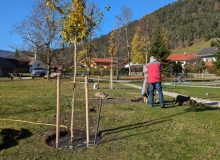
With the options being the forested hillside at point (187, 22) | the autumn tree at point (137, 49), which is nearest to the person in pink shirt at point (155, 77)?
the autumn tree at point (137, 49)

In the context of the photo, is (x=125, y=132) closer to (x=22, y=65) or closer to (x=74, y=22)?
(x=74, y=22)

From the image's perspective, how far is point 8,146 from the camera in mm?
5484

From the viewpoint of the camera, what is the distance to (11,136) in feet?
19.4

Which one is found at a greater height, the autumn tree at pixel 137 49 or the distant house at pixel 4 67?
the autumn tree at pixel 137 49

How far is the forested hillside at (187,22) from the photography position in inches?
4793

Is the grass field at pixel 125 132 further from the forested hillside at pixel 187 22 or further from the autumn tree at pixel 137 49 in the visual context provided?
the forested hillside at pixel 187 22

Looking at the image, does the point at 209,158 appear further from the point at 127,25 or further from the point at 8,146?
the point at 127,25

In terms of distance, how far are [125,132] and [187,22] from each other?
14652 cm

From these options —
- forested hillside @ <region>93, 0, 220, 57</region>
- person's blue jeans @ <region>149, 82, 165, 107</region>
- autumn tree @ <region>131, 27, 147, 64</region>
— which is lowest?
person's blue jeans @ <region>149, 82, 165, 107</region>

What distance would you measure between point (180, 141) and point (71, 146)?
7.47ft

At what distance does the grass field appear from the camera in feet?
16.6

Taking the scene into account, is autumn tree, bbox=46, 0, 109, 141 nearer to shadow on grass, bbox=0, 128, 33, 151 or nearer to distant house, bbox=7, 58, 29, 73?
shadow on grass, bbox=0, 128, 33, 151

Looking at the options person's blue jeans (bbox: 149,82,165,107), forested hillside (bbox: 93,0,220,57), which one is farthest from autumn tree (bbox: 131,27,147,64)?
person's blue jeans (bbox: 149,82,165,107)

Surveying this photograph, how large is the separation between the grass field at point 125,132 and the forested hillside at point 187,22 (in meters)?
94.3
